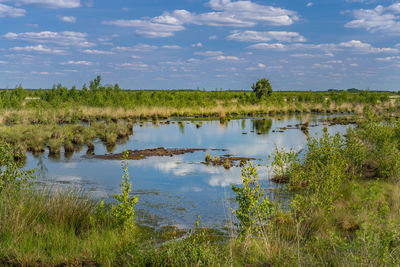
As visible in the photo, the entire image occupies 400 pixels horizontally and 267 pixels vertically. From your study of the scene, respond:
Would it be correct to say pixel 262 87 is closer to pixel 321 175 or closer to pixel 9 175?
pixel 321 175

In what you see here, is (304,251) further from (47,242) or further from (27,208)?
(27,208)

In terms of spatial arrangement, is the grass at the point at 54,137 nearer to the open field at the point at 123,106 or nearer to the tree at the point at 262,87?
the open field at the point at 123,106

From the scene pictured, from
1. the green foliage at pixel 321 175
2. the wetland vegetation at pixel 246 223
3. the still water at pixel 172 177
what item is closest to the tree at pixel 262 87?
the still water at pixel 172 177

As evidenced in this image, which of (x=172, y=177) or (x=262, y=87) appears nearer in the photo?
(x=172, y=177)

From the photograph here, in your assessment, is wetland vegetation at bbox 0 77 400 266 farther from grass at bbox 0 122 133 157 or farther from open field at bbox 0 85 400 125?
open field at bbox 0 85 400 125

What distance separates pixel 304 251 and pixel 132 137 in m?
23.8

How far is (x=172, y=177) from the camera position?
55.3ft

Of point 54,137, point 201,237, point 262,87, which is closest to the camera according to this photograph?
point 201,237

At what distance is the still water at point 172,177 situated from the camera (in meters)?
11.8

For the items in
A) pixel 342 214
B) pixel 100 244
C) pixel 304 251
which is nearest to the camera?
pixel 100 244

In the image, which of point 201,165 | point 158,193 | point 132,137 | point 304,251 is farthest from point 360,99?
point 304,251

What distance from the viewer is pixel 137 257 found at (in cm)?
667

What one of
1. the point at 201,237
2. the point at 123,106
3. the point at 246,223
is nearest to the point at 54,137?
the point at 201,237

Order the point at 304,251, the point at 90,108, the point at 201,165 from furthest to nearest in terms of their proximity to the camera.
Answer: the point at 90,108 → the point at 201,165 → the point at 304,251
